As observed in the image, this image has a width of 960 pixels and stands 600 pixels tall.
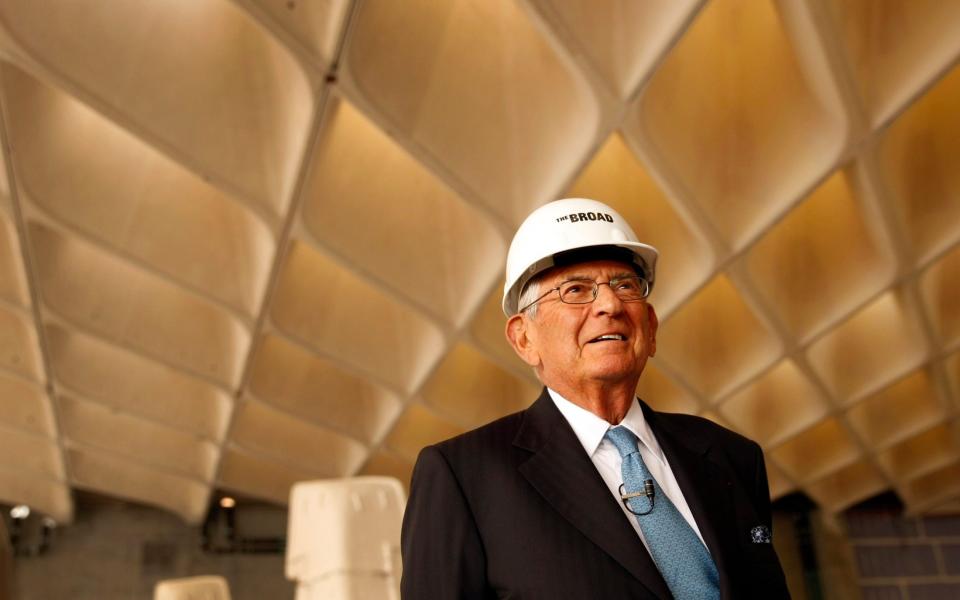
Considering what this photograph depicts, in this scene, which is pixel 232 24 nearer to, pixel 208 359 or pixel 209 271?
pixel 209 271

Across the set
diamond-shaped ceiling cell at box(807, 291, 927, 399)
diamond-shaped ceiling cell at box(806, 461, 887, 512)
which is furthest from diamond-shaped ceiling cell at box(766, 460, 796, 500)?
diamond-shaped ceiling cell at box(807, 291, 927, 399)

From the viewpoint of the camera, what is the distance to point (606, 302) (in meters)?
2.47

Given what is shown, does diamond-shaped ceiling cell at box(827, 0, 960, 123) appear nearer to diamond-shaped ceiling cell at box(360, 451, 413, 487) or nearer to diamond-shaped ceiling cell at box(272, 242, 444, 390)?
diamond-shaped ceiling cell at box(272, 242, 444, 390)

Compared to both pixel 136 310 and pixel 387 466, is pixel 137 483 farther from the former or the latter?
pixel 136 310

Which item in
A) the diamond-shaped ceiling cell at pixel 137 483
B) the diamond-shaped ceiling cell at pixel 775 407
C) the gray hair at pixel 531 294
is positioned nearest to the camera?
the gray hair at pixel 531 294

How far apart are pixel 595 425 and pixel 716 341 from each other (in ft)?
40.1

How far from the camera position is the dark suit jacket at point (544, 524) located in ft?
7.08

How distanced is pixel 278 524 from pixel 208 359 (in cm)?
1107

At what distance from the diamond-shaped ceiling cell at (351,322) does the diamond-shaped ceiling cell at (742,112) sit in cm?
472

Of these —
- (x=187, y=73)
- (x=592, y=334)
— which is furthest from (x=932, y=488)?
(x=592, y=334)

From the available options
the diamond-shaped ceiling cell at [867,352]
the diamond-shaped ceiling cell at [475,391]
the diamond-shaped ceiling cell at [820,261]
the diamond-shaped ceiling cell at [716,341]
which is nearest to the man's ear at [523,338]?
the diamond-shaped ceiling cell at [820,261]

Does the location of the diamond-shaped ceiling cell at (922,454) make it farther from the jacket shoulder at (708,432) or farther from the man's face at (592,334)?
the man's face at (592,334)

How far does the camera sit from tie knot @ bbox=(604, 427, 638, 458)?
7.98 ft

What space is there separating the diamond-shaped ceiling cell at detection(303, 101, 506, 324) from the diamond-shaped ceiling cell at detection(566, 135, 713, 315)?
1501 millimetres
